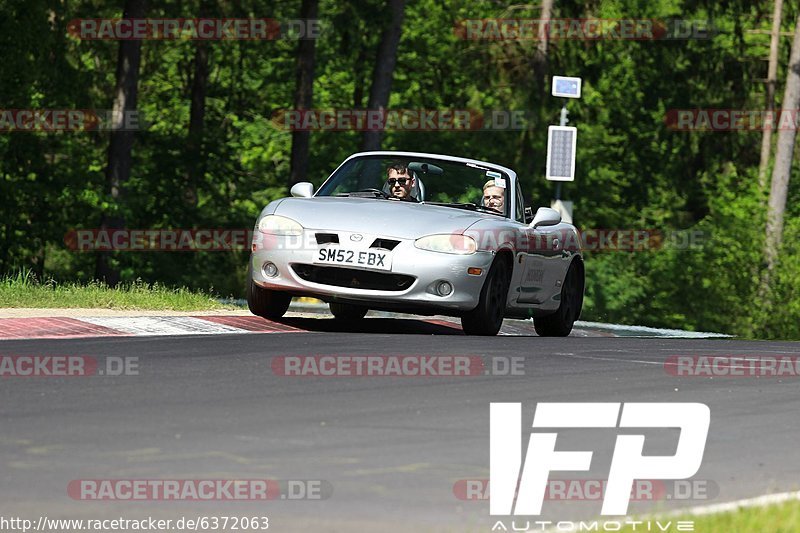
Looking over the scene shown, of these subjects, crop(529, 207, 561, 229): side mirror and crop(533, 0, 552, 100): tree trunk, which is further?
crop(533, 0, 552, 100): tree trunk

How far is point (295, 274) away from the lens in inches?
566

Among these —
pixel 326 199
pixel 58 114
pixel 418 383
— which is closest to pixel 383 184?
pixel 326 199

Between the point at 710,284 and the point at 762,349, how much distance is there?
2324 centimetres

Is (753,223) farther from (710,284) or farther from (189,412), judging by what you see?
(189,412)

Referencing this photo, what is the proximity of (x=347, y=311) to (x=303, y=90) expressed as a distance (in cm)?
2747

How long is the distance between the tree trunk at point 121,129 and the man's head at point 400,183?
2290cm

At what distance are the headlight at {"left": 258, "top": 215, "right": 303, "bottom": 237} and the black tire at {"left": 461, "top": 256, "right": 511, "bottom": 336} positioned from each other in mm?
1620

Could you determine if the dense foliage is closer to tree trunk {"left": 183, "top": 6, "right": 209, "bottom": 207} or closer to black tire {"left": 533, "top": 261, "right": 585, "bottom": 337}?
tree trunk {"left": 183, "top": 6, "right": 209, "bottom": 207}

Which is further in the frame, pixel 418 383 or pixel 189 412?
pixel 418 383


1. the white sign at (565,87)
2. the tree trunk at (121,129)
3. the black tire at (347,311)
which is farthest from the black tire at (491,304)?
the tree trunk at (121,129)

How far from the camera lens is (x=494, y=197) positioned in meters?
15.8

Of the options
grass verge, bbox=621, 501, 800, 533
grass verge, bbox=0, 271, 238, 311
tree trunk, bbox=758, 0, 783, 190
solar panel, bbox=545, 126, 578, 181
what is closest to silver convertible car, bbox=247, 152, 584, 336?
grass verge, bbox=0, 271, 238, 311

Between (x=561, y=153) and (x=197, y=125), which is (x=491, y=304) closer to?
(x=561, y=153)

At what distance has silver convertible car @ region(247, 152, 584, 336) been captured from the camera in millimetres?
14109
